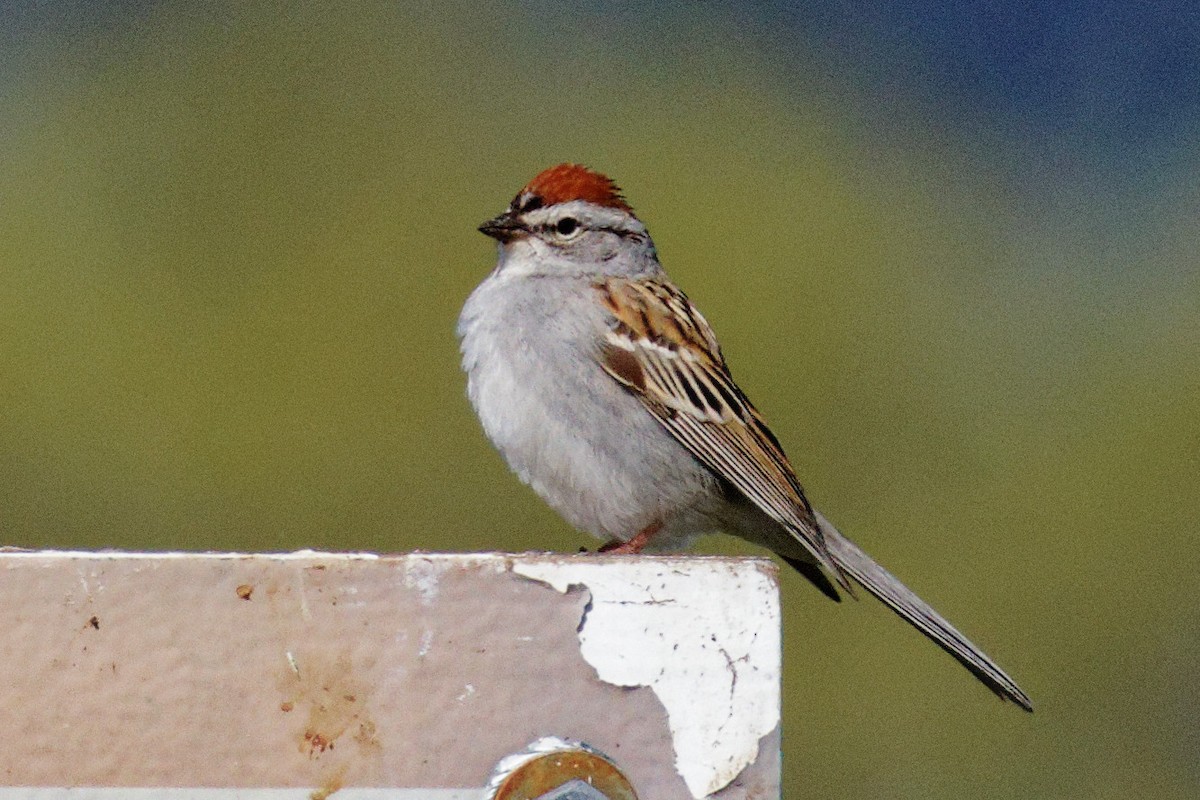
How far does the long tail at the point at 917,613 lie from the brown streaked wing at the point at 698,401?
75 mm

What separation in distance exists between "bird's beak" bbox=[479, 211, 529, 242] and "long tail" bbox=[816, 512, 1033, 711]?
0.63m

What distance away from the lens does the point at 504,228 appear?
3.17 meters

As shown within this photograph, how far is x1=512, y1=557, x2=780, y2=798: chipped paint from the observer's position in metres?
1.56

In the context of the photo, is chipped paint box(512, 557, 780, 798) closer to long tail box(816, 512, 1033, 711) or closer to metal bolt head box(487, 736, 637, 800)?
metal bolt head box(487, 736, 637, 800)

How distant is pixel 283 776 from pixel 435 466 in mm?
4221

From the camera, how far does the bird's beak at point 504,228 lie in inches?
125

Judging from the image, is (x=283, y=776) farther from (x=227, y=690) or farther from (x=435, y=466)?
(x=435, y=466)

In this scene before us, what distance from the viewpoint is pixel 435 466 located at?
575cm

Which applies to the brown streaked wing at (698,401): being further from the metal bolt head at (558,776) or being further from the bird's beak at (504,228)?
the metal bolt head at (558,776)

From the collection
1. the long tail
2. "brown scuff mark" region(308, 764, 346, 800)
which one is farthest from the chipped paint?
the long tail

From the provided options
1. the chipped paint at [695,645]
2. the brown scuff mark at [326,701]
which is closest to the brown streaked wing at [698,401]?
the chipped paint at [695,645]

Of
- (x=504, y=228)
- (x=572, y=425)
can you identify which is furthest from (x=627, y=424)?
(x=504, y=228)

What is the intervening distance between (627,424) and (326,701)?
137 cm

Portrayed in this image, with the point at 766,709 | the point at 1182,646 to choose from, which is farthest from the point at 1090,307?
the point at 766,709
